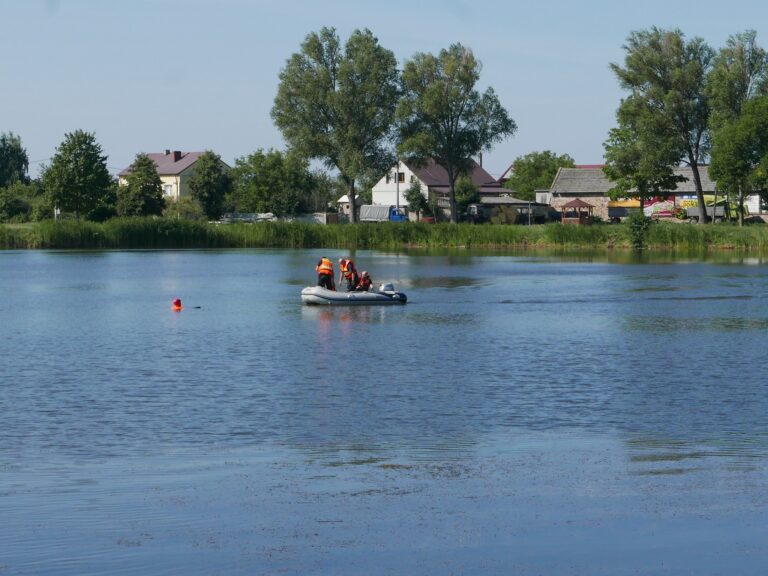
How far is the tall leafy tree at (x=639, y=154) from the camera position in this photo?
102938mm

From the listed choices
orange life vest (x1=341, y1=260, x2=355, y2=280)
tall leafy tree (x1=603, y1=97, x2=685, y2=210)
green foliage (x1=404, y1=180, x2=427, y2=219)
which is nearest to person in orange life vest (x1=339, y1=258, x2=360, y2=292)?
orange life vest (x1=341, y1=260, x2=355, y2=280)

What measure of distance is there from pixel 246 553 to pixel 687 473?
6011 millimetres

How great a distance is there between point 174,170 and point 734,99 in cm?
10311

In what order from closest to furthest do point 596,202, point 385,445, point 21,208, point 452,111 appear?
1. point 385,445
2. point 452,111
3. point 21,208
4. point 596,202

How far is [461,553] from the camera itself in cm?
1113

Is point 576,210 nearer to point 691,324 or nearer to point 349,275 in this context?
point 349,275

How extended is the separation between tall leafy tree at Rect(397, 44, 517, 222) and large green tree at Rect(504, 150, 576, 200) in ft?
170

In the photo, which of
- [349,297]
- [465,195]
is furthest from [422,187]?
[349,297]

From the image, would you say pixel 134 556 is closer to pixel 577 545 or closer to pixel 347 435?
pixel 577 545

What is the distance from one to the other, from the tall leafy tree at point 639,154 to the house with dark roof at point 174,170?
8581 centimetres

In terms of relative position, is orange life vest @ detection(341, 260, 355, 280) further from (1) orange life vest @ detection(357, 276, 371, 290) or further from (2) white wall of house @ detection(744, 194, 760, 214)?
(2) white wall of house @ detection(744, 194, 760, 214)

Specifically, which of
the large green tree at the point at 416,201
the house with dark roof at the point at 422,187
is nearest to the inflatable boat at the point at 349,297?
the large green tree at the point at 416,201

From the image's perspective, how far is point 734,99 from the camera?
101m

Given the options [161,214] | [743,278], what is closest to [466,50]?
[161,214]
